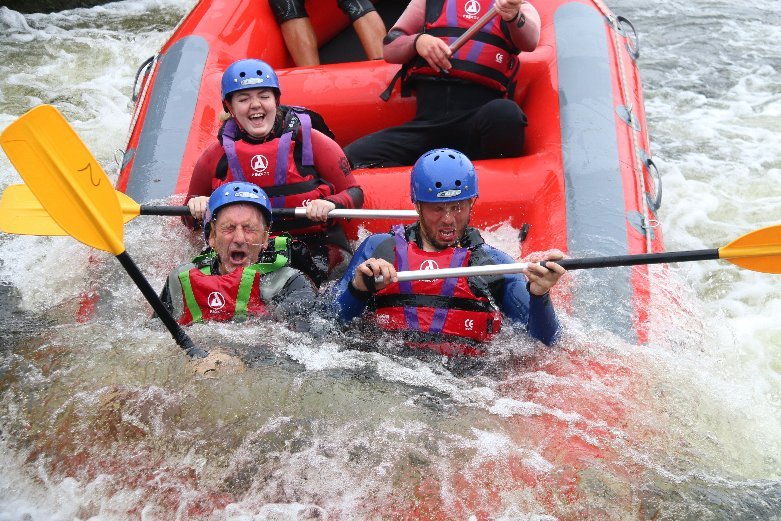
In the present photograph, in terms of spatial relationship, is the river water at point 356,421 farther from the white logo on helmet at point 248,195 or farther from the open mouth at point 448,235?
the white logo on helmet at point 248,195

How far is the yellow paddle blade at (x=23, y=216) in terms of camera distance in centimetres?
348

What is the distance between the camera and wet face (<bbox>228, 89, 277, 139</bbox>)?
3891 millimetres

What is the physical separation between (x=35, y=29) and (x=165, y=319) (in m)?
6.51

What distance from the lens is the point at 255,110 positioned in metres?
3.90

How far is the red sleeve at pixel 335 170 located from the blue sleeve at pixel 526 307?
91 cm

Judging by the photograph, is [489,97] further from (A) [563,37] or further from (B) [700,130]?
(B) [700,130]

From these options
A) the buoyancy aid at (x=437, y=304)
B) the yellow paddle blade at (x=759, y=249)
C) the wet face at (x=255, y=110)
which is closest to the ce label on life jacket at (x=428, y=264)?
the buoyancy aid at (x=437, y=304)

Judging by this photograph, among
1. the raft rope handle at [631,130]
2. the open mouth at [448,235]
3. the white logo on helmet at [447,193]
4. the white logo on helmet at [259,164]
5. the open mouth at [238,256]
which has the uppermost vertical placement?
the white logo on helmet at [447,193]

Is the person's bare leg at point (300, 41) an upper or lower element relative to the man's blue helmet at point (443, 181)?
lower

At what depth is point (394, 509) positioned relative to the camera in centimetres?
257

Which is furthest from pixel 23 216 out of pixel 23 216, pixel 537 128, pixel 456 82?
pixel 537 128

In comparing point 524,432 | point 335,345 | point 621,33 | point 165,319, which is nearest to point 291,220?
point 335,345

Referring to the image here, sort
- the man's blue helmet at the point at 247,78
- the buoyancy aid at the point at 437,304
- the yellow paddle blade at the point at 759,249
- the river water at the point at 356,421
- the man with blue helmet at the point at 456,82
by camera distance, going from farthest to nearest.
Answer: the man with blue helmet at the point at 456,82 → the man's blue helmet at the point at 247,78 → the buoyancy aid at the point at 437,304 → the yellow paddle blade at the point at 759,249 → the river water at the point at 356,421

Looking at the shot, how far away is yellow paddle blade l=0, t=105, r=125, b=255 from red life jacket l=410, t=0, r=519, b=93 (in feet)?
6.85
